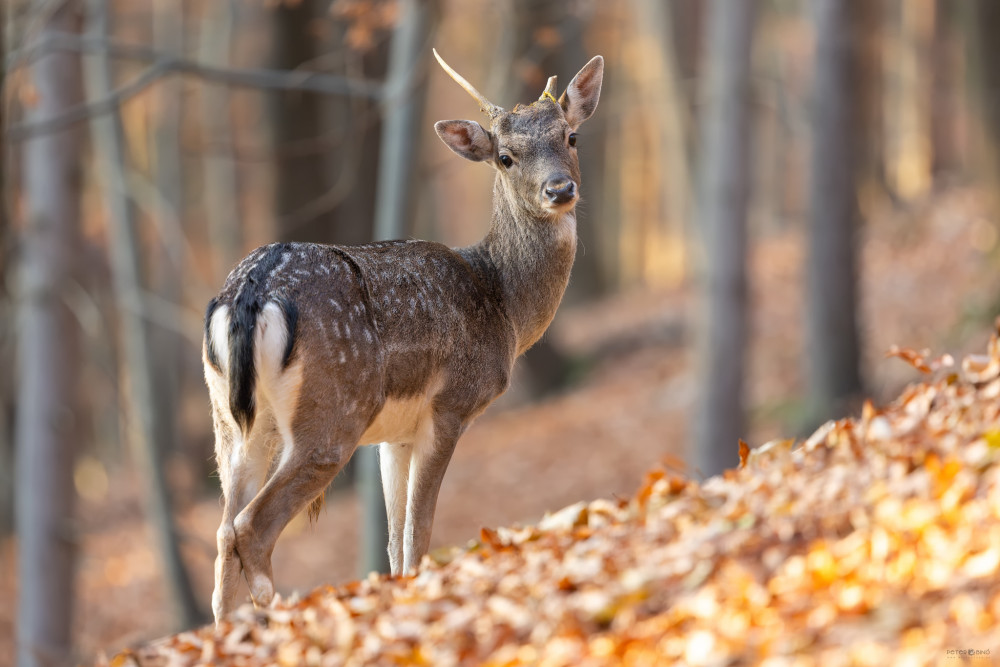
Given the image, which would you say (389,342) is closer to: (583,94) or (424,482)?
(424,482)

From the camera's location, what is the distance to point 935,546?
3449 millimetres

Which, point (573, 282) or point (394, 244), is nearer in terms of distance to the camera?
point (394, 244)

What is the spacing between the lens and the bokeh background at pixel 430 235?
1010cm

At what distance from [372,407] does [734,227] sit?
23.3 ft

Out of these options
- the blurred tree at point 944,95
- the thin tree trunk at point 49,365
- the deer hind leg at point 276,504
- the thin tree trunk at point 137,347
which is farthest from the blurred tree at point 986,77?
the deer hind leg at point 276,504

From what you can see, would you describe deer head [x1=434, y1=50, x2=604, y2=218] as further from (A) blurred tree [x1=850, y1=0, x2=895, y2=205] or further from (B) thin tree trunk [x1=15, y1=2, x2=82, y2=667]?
(A) blurred tree [x1=850, y1=0, x2=895, y2=205]

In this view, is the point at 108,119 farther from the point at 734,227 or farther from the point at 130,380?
the point at 734,227

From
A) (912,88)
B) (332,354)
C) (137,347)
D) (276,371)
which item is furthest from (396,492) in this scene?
(912,88)

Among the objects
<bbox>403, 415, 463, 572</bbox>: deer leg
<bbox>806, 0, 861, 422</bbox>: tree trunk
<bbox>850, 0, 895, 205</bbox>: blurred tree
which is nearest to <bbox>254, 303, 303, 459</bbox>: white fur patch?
<bbox>403, 415, 463, 572</bbox>: deer leg

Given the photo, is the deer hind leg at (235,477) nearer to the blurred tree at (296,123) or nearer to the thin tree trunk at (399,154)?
the thin tree trunk at (399,154)

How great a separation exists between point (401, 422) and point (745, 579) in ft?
7.15

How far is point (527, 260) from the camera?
20.1ft

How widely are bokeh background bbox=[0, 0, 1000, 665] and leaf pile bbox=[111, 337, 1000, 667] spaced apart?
104 cm

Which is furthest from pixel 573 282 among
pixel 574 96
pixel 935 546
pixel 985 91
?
pixel 935 546
